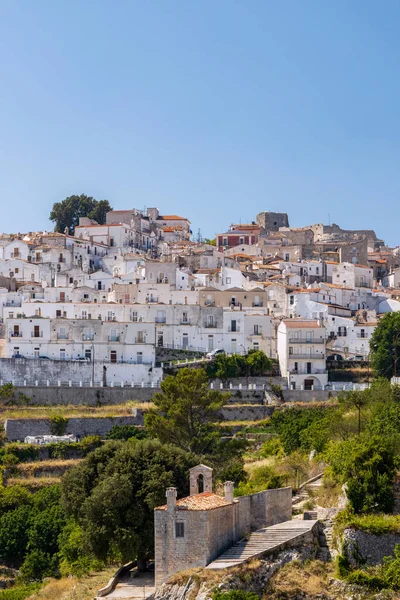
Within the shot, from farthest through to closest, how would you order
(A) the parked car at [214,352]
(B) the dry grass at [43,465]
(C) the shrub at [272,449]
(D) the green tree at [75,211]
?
(D) the green tree at [75,211] → (A) the parked car at [214,352] → (B) the dry grass at [43,465] → (C) the shrub at [272,449]

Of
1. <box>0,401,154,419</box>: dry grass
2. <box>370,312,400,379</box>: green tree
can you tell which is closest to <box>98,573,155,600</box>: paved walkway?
<box>0,401,154,419</box>: dry grass

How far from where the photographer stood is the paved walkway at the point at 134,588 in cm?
3203

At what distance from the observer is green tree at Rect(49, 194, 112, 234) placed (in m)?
98.2

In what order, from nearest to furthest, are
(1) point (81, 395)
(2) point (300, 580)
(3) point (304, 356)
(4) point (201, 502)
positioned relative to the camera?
1. (2) point (300, 580)
2. (4) point (201, 502)
3. (1) point (81, 395)
4. (3) point (304, 356)

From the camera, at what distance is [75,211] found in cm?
9919

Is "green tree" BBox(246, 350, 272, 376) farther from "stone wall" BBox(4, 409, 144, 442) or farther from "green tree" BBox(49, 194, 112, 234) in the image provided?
"green tree" BBox(49, 194, 112, 234)

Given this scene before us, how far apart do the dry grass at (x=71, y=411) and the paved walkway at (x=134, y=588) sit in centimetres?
2023

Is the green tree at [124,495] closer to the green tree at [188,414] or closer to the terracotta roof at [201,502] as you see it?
the terracotta roof at [201,502]

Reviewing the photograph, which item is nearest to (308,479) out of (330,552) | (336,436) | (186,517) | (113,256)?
(336,436)

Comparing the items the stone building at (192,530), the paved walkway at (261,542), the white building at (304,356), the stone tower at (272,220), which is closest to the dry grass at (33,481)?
the white building at (304,356)

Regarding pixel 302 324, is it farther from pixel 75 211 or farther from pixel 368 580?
pixel 75 211

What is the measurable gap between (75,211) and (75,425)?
47707 millimetres

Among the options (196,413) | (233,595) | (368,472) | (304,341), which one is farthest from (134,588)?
(304,341)

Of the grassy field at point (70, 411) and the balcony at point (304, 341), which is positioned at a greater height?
the balcony at point (304, 341)
